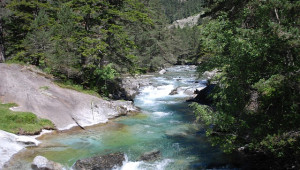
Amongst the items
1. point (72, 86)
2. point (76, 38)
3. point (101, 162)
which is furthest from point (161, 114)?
point (101, 162)

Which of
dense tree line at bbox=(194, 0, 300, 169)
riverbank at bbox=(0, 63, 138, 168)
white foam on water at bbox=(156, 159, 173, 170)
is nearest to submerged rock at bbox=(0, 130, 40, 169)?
riverbank at bbox=(0, 63, 138, 168)

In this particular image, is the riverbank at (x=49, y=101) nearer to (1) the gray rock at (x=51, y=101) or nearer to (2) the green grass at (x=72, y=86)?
(1) the gray rock at (x=51, y=101)

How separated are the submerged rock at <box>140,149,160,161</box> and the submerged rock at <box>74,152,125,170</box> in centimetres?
110

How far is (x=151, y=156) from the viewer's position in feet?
38.9

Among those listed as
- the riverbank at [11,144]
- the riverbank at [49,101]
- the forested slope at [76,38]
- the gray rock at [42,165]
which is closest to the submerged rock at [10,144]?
the riverbank at [11,144]

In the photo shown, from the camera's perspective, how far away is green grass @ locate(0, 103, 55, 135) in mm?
13156

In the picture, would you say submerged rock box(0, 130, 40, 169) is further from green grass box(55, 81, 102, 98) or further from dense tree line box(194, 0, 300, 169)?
dense tree line box(194, 0, 300, 169)

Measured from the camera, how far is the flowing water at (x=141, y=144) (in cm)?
1116

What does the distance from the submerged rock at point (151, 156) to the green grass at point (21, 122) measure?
20.7ft

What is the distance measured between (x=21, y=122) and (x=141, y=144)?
6878 millimetres

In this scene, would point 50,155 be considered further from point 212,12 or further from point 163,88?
point 163,88

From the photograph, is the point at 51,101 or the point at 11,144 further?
the point at 51,101

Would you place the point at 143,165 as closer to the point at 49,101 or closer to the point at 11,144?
the point at 11,144

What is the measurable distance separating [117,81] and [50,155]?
15.6 m
